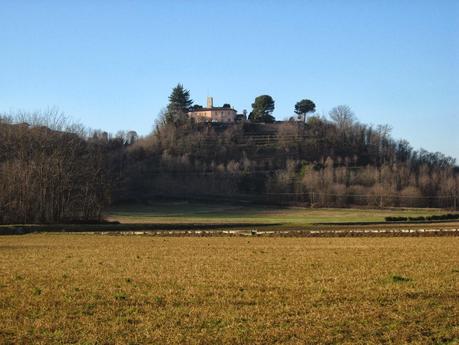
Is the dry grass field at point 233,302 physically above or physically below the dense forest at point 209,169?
below

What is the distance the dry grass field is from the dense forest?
51296 mm

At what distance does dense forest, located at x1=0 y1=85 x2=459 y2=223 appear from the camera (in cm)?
7512

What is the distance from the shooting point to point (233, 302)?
15.2 meters

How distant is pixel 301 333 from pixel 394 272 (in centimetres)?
1032

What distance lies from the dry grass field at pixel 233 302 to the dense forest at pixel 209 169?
51296mm

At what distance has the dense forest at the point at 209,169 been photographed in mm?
75125

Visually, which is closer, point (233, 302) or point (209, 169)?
point (233, 302)

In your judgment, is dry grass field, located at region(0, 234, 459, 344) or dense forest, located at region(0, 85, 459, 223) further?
dense forest, located at region(0, 85, 459, 223)

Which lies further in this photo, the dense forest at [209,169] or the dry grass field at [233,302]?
the dense forest at [209,169]

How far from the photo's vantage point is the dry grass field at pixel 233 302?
38.2ft

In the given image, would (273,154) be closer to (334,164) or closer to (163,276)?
(334,164)

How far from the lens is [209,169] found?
6668 inches

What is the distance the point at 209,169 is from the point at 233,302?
154284 millimetres

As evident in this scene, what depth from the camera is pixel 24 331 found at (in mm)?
12141
